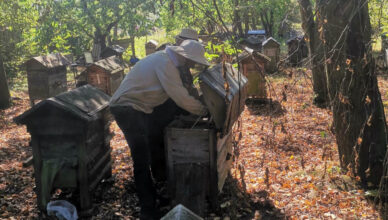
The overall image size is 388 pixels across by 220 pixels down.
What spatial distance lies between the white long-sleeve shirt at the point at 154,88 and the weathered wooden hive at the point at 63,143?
568mm

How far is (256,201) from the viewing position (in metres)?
Result: 5.45

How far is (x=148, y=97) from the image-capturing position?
16.0 feet

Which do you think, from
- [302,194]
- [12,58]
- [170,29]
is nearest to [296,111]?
[302,194]

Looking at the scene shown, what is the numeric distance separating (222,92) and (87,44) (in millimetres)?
26319

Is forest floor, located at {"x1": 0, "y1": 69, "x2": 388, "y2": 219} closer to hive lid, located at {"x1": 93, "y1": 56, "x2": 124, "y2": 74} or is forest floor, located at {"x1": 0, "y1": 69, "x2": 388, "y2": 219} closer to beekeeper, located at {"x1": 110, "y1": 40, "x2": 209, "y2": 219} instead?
beekeeper, located at {"x1": 110, "y1": 40, "x2": 209, "y2": 219}

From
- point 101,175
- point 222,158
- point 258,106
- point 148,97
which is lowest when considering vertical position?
point 101,175

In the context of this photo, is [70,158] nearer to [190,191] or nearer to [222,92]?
[190,191]

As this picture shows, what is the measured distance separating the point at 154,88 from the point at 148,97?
0.15m

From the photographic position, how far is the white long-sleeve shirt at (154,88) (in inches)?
187

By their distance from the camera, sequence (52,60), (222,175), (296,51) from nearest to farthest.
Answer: (296,51), (222,175), (52,60)

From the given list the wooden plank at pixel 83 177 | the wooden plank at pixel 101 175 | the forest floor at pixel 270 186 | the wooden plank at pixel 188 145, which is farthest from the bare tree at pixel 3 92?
the wooden plank at pixel 188 145

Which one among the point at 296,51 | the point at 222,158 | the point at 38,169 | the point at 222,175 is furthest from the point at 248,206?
the point at 38,169

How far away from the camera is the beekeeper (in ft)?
15.6

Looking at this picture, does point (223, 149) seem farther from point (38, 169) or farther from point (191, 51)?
point (38, 169)
